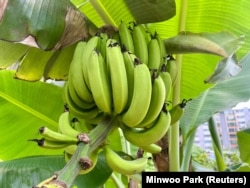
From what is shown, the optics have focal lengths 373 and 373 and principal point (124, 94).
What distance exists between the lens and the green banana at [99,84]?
0.57 metres

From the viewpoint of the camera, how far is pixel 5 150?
1111mm

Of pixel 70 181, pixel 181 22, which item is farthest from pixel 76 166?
pixel 181 22

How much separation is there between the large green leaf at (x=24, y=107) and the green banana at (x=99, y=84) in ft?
1.65

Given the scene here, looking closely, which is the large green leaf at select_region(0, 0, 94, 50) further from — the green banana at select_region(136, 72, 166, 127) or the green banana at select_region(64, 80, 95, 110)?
the green banana at select_region(136, 72, 166, 127)

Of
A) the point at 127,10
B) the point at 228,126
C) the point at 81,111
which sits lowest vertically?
the point at 81,111

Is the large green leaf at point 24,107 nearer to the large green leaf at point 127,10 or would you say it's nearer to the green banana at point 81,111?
the large green leaf at point 127,10

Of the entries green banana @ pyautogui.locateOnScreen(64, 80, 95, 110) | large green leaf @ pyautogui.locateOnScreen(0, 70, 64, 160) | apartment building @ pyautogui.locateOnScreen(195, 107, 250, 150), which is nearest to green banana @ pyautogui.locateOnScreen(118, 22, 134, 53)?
green banana @ pyautogui.locateOnScreen(64, 80, 95, 110)

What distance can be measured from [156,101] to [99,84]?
0.10 m

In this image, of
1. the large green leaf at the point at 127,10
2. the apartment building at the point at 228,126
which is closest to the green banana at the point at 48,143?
the large green leaf at the point at 127,10

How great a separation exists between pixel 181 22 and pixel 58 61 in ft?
0.98

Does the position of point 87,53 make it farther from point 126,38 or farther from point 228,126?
point 228,126

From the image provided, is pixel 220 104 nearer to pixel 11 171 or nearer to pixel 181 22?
pixel 181 22

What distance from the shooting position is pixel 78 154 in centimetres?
47

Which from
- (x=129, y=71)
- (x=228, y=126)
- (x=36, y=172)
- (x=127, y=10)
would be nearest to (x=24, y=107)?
(x=36, y=172)
